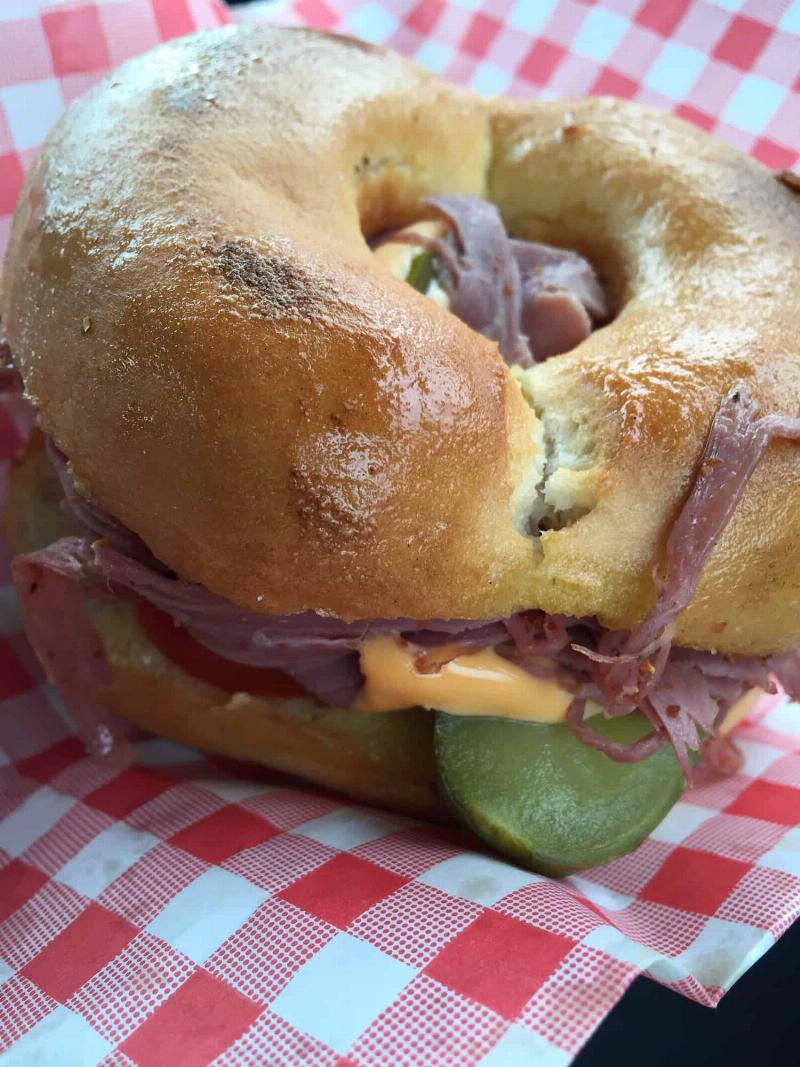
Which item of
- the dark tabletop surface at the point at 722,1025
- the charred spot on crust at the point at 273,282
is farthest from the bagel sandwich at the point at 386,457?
the dark tabletop surface at the point at 722,1025

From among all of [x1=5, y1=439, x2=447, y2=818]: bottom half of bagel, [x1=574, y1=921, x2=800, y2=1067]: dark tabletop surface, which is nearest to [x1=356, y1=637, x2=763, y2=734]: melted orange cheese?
[x1=5, y1=439, x2=447, y2=818]: bottom half of bagel

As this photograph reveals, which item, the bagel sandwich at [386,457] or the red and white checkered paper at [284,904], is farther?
the bagel sandwich at [386,457]

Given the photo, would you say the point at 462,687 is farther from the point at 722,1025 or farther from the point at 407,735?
the point at 722,1025

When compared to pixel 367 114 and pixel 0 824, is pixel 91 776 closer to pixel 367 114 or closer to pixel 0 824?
pixel 0 824

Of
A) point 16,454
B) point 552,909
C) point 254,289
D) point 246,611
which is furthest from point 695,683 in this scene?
point 16,454

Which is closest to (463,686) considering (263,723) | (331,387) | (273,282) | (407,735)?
(407,735)

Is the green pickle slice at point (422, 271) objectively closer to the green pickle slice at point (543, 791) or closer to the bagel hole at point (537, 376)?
the bagel hole at point (537, 376)

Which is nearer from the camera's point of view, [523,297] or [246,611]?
[246,611]
